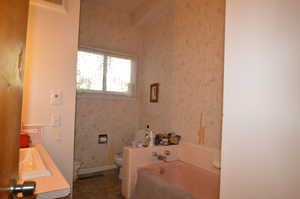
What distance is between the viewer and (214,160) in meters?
2.09

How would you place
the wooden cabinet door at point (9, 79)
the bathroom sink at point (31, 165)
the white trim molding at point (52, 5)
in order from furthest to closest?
the white trim molding at point (52, 5), the bathroom sink at point (31, 165), the wooden cabinet door at point (9, 79)

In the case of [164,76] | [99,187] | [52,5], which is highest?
[52,5]

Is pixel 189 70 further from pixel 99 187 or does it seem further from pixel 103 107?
pixel 99 187

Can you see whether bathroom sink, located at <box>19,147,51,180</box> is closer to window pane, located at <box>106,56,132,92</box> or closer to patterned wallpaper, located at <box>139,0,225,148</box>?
patterned wallpaper, located at <box>139,0,225,148</box>

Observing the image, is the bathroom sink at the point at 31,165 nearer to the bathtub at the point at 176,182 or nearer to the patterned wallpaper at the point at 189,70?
the bathtub at the point at 176,182

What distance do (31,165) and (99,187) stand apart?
1.80 meters

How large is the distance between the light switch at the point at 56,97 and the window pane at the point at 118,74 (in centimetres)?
172

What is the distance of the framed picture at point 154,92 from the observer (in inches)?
128

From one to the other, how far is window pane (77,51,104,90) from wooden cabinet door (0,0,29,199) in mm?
2851

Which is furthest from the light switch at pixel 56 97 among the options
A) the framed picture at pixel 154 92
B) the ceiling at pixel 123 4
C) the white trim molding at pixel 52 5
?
the ceiling at pixel 123 4

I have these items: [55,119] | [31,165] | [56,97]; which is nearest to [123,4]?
[56,97]

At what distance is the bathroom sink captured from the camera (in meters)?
0.92

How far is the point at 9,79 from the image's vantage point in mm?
430

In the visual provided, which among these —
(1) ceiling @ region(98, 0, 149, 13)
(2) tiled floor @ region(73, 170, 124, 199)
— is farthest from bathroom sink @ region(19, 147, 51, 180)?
(1) ceiling @ region(98, 0, 149, 13)
